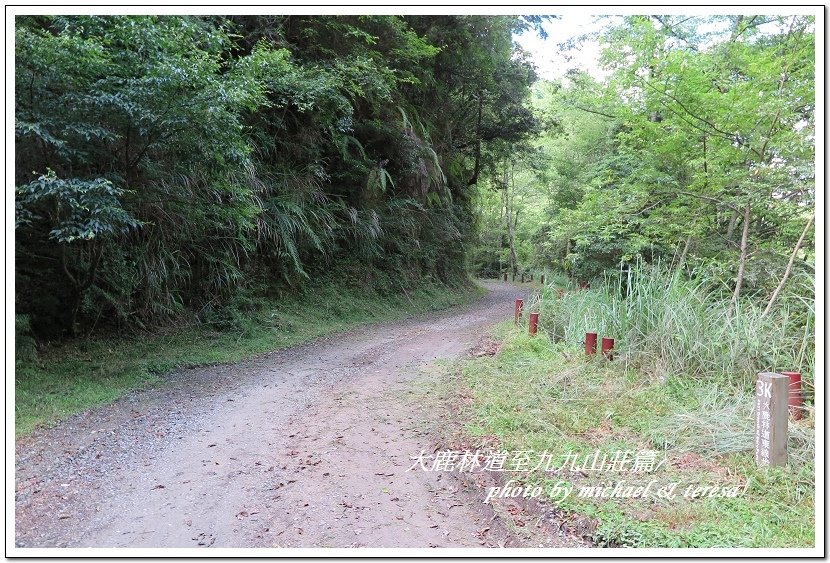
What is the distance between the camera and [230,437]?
4.12m

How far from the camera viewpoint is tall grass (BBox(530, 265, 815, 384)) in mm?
4457

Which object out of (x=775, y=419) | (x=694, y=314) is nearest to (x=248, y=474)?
(x=775, y=419)

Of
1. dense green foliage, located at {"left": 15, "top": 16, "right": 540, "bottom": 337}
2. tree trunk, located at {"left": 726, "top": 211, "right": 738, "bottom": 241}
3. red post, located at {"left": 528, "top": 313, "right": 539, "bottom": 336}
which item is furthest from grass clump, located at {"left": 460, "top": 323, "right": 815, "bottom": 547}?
dense green foliage, located at {"left": 15, "top": 16, "right": 540, "bottom": 337}

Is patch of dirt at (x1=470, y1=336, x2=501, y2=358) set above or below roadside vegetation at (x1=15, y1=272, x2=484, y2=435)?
below

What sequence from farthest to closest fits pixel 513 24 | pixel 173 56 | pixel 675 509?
1. pixel 513 24
2. pixel 173 56
3. pixel 675 509

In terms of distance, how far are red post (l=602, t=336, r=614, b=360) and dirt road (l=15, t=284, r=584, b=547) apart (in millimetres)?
2148

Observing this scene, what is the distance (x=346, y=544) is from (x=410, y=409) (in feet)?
7.47

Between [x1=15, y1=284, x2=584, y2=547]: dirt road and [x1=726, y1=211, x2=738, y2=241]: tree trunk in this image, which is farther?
[x1=726, y1=211, x2=738, y2=241]: tree trunk

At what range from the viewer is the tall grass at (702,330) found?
4.46 metres

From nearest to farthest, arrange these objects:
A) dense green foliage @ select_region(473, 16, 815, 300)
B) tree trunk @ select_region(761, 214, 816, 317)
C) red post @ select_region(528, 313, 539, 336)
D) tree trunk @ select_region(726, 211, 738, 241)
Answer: tree trunk @ select_region(761, 214, 816, 317), dense green foliage @ select_region(473, 16, 815, 300), tree trunk @ select_region(726, 211, 738, 241), red post @ select_region(528, 313, 539, 336)

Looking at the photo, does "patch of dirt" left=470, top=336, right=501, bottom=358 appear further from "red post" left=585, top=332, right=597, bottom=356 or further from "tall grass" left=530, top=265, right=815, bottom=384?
"red post" left=585, top=332, right=597, bottom=356

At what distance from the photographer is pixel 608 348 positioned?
543 centimetres
